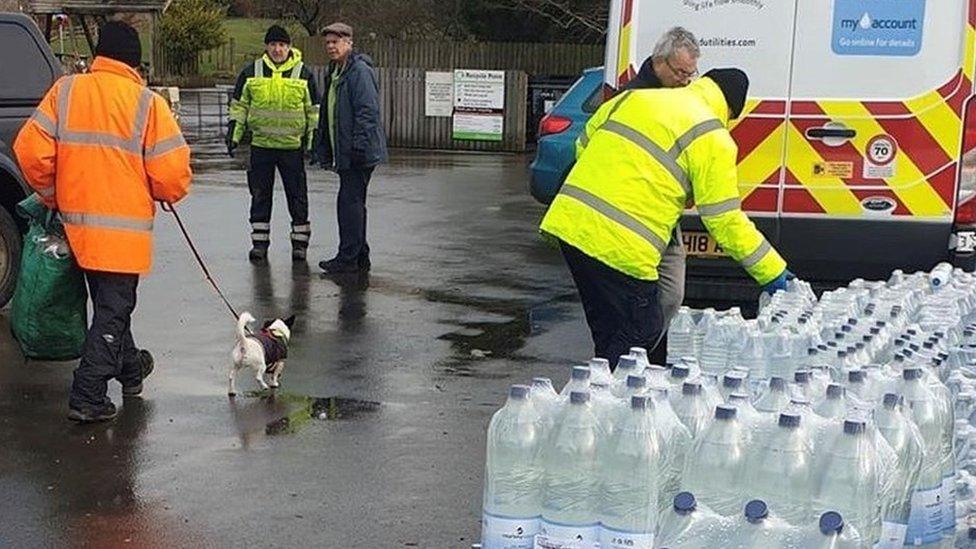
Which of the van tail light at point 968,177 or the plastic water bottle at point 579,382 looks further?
the van tail light at point 968,177

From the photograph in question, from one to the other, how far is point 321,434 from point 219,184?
1180 centimetres

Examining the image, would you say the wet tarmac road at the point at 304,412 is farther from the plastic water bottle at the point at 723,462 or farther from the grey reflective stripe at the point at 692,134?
the plastic water bottle at the point at 723,462

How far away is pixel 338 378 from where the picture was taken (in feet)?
24.8

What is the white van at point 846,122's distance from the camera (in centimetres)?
733

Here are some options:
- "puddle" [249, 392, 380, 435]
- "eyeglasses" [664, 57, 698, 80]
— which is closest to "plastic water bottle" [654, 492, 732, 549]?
"eyeglasses" [664, 57, 698, 80]

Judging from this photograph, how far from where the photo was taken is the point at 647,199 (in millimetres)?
5234

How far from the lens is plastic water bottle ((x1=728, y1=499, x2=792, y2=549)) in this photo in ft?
9.17

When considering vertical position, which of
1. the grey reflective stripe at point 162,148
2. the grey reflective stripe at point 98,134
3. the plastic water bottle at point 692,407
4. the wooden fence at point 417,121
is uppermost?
the grey reflective stripe at point 98,134

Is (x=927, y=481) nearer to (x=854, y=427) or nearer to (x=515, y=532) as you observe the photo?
(x=854, y=427)

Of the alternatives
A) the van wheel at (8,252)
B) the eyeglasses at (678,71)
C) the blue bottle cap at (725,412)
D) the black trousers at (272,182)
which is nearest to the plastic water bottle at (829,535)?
the blue bottle cap at (725,412)

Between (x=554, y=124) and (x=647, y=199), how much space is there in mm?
7064

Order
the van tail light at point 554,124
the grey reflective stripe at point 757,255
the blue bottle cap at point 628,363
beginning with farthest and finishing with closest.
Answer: the van tail light at point 554,124 → the grey reflective stripe at point 757,255 → the blue bottle cap at point 628,363

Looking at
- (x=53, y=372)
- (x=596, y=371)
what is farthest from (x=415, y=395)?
(x=596, y=371)

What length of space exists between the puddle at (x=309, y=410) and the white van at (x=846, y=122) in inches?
85.5
